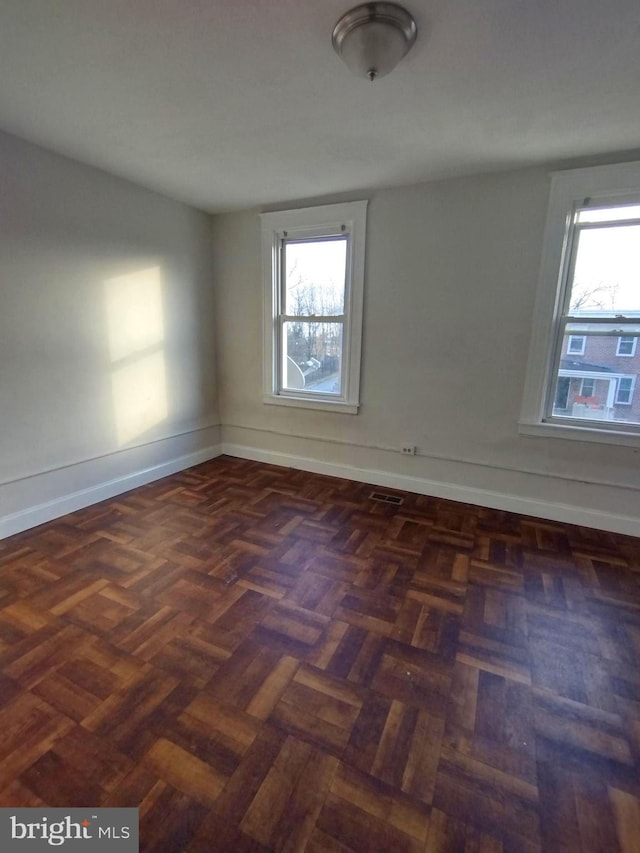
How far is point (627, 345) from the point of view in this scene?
2566 millimetres

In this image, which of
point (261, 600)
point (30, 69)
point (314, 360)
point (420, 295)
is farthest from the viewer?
point (314, 360)

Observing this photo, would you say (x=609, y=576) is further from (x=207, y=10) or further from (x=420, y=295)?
(x=207, y=10)

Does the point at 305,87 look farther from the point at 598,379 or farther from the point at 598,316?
the point at 598,379

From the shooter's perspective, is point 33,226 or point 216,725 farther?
point 33,226

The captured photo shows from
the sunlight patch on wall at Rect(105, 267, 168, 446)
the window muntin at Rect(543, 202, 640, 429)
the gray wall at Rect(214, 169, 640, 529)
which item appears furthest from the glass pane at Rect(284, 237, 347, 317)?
the window muntin at Rect(543, 202, 640, 429)

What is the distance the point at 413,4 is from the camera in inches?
52.7

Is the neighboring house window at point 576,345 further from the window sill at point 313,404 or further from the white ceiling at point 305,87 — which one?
the window sill at point 313,404

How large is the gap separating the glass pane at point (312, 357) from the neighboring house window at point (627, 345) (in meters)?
2.03

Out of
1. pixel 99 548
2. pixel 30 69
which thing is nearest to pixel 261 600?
pixel 99 548

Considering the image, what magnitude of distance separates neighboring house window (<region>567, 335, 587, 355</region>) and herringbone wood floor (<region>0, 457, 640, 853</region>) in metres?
1.28

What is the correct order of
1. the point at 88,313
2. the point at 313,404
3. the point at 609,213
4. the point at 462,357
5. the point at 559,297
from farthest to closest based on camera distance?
the point at 313,404 → the point at 462,357 → the point at 88,313 → the point at 559,297 → the point at 609,213

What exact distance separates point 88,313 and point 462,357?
9.13ft

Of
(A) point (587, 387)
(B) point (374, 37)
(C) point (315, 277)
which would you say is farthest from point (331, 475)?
(B) point (374, 37)

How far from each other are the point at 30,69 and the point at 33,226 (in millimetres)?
970
